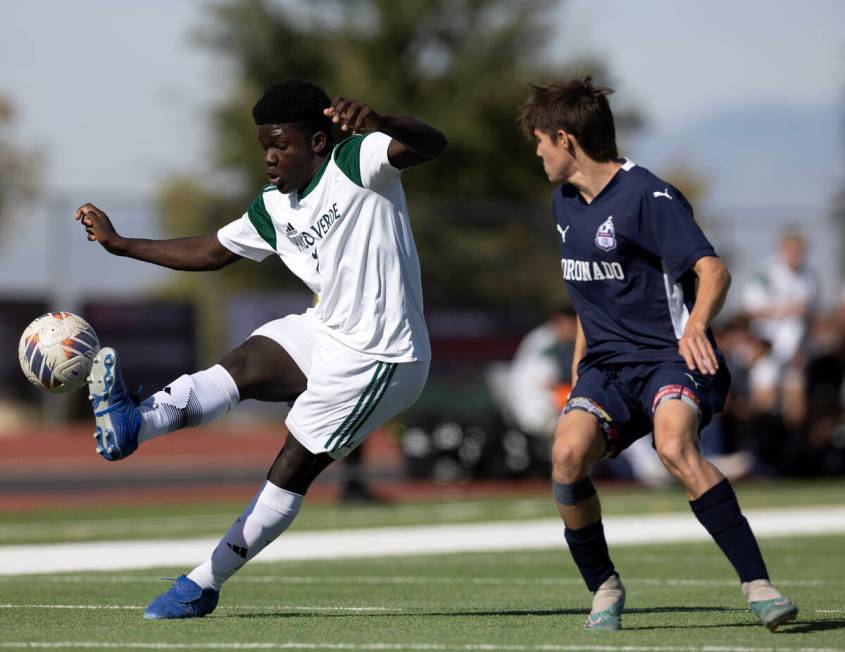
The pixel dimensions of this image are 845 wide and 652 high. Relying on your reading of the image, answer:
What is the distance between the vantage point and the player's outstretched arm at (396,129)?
20.4ft

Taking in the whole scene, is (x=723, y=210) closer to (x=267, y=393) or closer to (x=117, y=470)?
(x=117, y=470)

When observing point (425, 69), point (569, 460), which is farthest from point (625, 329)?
point (425, 69)

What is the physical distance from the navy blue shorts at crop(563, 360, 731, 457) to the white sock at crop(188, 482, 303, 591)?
1.31 m

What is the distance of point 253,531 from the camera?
689 cm

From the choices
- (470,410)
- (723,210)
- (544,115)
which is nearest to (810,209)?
(723,210)

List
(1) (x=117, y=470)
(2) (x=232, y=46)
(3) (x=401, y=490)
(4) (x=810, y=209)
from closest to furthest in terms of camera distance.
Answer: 1. (3) (x=401, y=490)
2. (1) (x=117, y=470)
3. (4) (x=810, y=209)
4. (2) (x=232, y=46)

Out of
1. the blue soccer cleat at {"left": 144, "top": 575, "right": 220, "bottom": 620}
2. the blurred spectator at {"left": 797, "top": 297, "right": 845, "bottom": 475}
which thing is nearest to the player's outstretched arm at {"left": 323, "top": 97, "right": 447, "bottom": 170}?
the blue soccer cleat at {"left": 144, "top": 575, "right": 220, "bottom": 620}

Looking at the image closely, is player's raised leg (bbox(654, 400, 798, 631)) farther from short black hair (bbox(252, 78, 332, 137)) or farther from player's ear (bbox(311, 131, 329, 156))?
short black hair (bbox(252, 78, 332, 137))

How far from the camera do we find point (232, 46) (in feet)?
134

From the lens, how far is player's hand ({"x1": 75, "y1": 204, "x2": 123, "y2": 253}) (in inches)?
288

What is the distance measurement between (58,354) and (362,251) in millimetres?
1403

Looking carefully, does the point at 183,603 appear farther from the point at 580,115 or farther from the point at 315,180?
the point at 580,115

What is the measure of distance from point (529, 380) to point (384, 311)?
11679mm

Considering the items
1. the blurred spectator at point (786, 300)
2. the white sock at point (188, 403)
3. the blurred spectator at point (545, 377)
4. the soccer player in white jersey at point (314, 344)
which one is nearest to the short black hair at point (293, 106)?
the soccer player in white jersey at point (314, 344)
